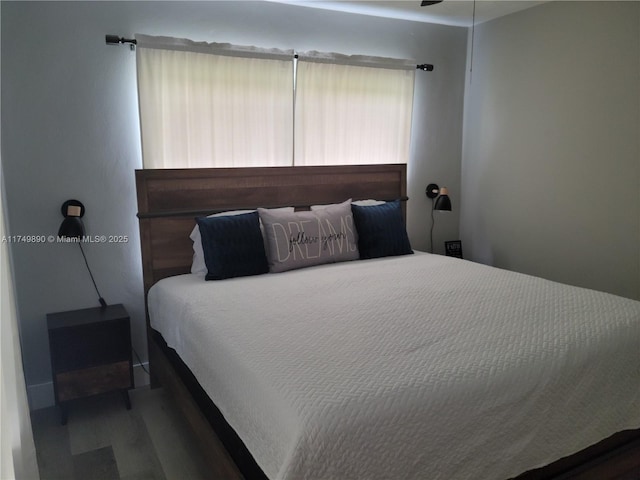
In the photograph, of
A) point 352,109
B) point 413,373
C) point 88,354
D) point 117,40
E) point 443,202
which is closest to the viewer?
Result: point 413,373

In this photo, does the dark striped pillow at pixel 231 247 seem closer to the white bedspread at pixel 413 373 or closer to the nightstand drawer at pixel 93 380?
the white bedspread at pixel 413 373

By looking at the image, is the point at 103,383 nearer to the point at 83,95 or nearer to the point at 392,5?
the point at 83,95

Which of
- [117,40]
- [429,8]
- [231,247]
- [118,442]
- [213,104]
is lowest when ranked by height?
[118,442]

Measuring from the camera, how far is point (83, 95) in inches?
104

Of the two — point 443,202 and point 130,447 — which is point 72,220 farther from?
point 443,202

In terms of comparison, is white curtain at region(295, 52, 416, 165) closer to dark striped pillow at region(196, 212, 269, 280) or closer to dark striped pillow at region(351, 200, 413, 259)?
dark striped pillow at region(351, 200, 413, 259)

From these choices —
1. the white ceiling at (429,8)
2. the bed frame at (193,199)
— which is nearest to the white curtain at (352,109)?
the bed frame at (193,199)

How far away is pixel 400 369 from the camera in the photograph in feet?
5.12

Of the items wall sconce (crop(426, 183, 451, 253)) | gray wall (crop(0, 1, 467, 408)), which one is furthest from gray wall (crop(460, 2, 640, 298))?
gray wall (crop(0, 1, 467, 408))

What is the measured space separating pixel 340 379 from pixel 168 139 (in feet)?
6.46

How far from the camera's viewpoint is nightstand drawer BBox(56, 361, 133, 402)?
250cm

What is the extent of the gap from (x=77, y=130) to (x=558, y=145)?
2951 mm

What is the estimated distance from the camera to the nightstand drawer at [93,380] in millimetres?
2498

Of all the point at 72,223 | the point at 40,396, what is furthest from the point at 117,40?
the point at 40,396
